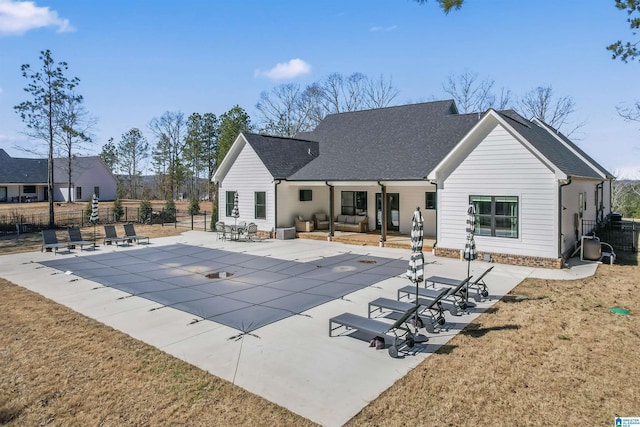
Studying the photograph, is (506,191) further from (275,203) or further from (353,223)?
(275,203)

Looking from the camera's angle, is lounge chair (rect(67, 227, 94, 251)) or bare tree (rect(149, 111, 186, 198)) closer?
lounge chair (rect(67, 227, 94, 251))

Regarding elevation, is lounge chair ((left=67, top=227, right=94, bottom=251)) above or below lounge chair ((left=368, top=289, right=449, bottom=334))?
above

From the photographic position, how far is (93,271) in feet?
41.6

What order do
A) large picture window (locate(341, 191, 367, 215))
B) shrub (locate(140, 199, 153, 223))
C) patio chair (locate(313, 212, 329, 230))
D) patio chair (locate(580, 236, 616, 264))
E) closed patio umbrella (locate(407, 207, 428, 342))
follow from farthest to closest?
shrub (locate(140, 199, 153, 223)) < patio chair (locate(313, 212, 329, 230)) < large picture window (locate(341, 191, 367, 215)) < patio chair (locate(580, 236, 616, 264)) < closed patio umbrella (locate(407, 207, 428, 342))

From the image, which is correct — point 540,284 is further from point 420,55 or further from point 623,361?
point 420,55

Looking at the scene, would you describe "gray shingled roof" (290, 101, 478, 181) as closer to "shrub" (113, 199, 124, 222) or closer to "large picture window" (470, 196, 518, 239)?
"large picture window" (470, 196, 518, 239)

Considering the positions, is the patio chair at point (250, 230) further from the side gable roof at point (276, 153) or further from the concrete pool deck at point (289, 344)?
the concrete pool deck at point (289, 344)

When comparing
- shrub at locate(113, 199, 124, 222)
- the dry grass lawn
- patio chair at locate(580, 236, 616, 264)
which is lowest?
the dry grass lawn

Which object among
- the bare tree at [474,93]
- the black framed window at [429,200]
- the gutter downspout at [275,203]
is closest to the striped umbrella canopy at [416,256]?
the black framed window at [429,200]

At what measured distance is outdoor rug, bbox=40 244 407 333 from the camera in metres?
8.91

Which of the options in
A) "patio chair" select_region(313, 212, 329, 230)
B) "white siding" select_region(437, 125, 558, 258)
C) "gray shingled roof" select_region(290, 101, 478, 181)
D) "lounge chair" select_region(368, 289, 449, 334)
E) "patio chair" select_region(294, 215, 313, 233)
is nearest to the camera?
"lounge chair" select_region(368, 289, 449, 334)

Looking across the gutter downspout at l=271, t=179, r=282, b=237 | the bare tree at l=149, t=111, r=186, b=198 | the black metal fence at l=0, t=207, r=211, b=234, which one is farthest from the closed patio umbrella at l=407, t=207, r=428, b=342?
the bare tree at l=149, t=111, r=186, b=198

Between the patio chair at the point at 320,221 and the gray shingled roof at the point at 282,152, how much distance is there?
2.98m

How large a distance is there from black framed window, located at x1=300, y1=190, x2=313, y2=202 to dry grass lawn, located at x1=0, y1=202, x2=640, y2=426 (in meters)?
14.6
